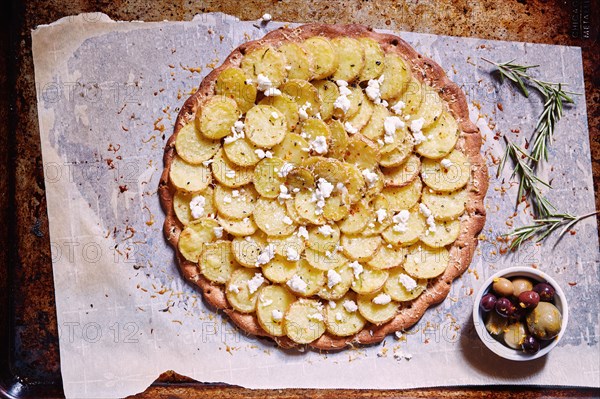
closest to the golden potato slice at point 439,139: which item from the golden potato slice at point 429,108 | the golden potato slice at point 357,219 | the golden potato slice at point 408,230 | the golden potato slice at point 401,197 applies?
the golden potato slice at point 429,108

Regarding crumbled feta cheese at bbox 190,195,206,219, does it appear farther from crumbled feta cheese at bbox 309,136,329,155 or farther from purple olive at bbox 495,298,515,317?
Answer: purple olive at bbox 495,298,515,317

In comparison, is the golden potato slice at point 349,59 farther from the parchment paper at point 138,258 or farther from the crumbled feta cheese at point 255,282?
the crumbled feta cheese at point 255,282

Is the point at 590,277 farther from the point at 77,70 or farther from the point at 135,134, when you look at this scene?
the point at 77,70

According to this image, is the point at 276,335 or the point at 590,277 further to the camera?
the point at 590,277

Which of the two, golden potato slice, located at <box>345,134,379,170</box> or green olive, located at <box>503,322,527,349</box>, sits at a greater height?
golden potato slice, located at <box>345,134,379,170</box>

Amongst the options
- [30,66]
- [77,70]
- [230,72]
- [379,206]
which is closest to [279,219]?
[379,206]

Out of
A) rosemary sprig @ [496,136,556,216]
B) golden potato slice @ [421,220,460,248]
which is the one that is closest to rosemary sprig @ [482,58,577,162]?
rosemary sprig @ [496,136,556,216]
